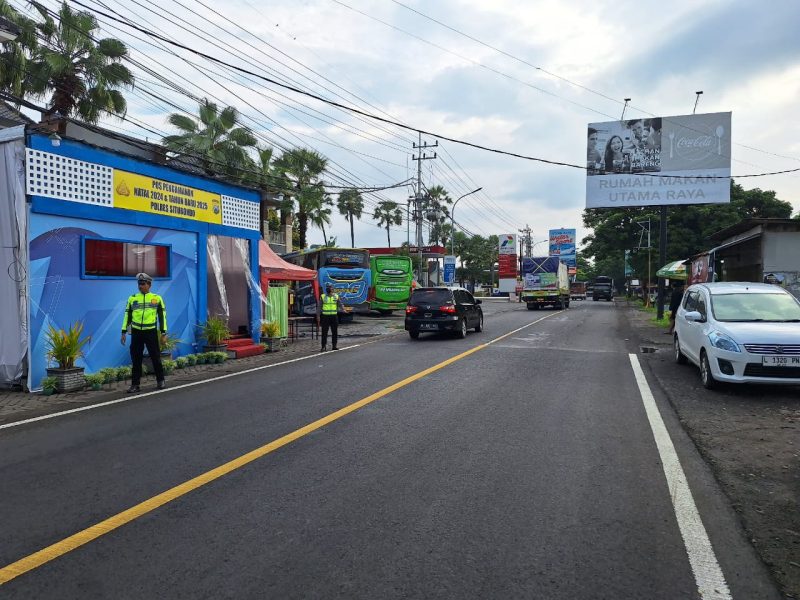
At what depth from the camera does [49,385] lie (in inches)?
350

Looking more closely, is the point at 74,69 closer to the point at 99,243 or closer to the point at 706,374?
the point at 99,243

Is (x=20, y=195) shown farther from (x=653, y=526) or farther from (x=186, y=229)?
(x=653, y=526)

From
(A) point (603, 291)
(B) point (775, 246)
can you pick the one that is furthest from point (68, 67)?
(A) point (603, 291)

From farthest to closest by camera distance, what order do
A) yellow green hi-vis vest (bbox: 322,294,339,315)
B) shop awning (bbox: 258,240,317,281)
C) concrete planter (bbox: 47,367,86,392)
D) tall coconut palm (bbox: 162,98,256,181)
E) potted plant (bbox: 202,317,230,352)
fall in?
tall coconut palm (bbox: 162,98,256,181) < shop awning (bbox: 258,240,317,281) < yellow green hi-vis vest (bbox: 322,294,339,315) < potted plant (bbox: 202,317,230,352) < concrete planter (bbox: 47,367,86,392)

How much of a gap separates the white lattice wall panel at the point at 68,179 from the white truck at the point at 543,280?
2952 cm

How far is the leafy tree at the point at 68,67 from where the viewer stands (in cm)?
1773

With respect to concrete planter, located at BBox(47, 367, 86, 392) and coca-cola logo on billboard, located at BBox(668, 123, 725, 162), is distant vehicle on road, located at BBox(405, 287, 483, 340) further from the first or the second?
coca-cola logo on billboard, located at BBox(668, 123, 725, 162)

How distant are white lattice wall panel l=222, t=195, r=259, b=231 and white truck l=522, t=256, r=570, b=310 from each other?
24538 millimetres

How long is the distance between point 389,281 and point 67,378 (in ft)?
70.0

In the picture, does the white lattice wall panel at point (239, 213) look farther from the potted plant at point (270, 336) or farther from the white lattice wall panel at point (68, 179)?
the white lattice wall panel at point (68, 179)

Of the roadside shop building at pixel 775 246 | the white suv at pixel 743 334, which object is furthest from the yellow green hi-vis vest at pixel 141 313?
the roadside shop building at pixel 775 246

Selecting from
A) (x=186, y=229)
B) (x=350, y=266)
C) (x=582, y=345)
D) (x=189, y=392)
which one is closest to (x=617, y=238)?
(x=350, y=266)

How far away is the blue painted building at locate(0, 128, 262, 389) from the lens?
30.1ft

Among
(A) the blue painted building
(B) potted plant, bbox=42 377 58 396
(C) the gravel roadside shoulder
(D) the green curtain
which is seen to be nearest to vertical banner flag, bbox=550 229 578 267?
(D) the green curtain
